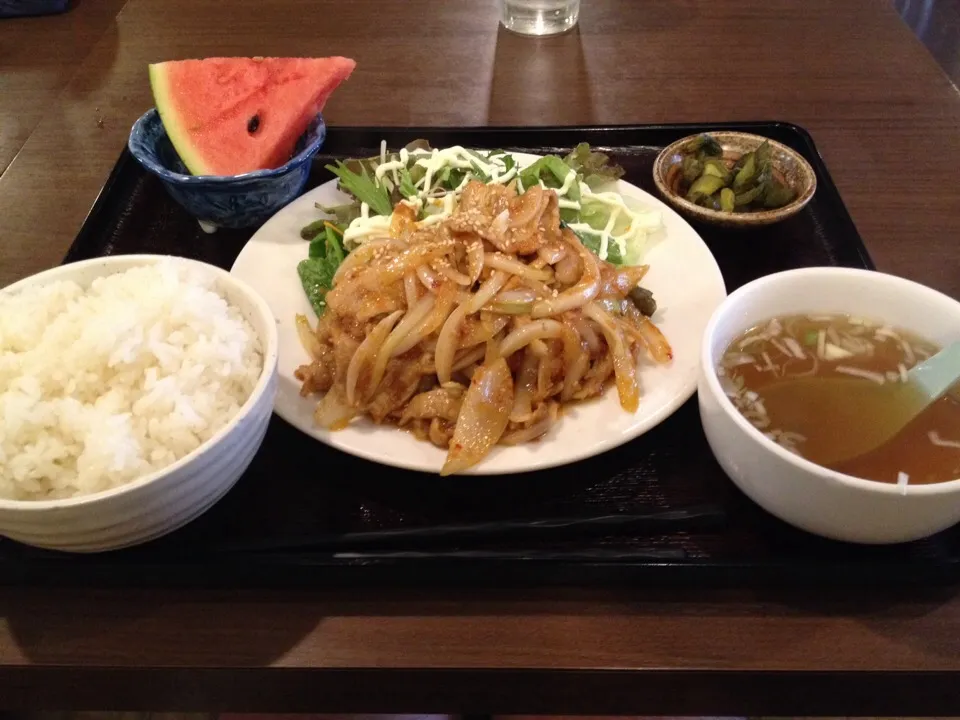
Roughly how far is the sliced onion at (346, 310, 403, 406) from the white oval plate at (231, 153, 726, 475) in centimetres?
8

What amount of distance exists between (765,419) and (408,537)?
0.72 meters

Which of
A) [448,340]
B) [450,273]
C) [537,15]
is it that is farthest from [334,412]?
[537,15]

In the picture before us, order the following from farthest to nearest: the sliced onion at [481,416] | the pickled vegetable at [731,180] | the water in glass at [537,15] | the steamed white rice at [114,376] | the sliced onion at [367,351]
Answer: the water in glass at [537,15]
the pickled vegetable at [731,180]
the sliced onion at [367,351]
the sliced onion at [481,416]
the steamed white rice at [114,376]

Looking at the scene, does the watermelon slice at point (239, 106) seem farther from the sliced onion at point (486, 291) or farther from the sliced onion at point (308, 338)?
the sliced onion at point (486, 291)

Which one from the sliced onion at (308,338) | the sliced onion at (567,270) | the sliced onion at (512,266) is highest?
the sliced onion at (512,266)

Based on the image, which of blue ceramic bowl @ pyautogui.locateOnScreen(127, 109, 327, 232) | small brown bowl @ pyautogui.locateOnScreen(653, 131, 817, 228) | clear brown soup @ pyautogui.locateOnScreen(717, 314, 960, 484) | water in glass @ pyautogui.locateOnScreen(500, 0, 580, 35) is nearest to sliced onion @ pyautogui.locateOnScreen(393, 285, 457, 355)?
clear brown soup @ pyautogui.locateOnScreen(717, 314, 960, 484)

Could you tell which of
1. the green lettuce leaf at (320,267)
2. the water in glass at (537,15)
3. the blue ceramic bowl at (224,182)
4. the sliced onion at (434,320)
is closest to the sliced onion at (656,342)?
the sliced onion at (434,320)

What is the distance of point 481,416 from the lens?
152 cm

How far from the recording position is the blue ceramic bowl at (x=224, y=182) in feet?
6.42

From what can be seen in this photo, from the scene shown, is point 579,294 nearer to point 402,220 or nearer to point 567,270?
point 567,270

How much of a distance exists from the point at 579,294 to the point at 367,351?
489mm

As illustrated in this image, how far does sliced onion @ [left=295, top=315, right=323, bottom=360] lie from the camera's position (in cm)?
172

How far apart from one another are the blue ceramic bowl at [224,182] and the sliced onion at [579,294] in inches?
35.1

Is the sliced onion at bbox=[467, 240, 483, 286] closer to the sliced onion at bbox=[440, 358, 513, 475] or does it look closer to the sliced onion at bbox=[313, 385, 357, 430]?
the sliced onion at bbox=[440, 358, 513, 475]
